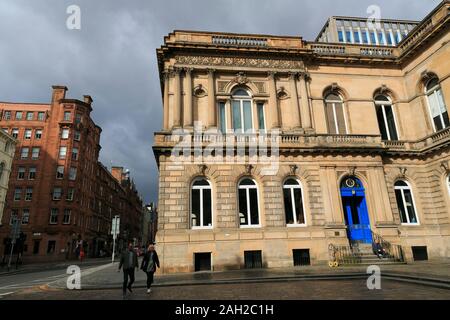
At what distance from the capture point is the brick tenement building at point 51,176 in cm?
4656

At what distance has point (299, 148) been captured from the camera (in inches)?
762

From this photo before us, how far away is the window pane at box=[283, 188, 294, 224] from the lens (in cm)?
1877

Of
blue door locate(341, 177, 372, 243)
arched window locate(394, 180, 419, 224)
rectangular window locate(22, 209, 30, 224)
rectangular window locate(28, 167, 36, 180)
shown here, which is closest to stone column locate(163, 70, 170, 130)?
blue door locate(341, 177, 372, 243)

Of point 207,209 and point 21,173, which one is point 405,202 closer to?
point 207,209

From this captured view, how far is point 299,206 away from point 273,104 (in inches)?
292

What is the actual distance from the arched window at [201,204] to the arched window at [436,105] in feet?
55.1

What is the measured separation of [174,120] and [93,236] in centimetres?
4858

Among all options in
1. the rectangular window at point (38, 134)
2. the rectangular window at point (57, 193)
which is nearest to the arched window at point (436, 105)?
the rectangular window at point (57, 193)

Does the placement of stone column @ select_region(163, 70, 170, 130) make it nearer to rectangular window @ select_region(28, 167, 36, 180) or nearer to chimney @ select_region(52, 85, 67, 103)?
chimney @ select_region(52, 85, 67, 103)

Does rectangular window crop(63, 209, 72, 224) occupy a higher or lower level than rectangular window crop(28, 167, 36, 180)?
lower

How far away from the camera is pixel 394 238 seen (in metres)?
18.5

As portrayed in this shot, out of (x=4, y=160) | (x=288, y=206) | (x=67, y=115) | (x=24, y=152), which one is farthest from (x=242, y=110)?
(x=24, y=152)

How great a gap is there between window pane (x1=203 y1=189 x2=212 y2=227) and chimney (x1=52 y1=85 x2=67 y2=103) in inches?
1788
